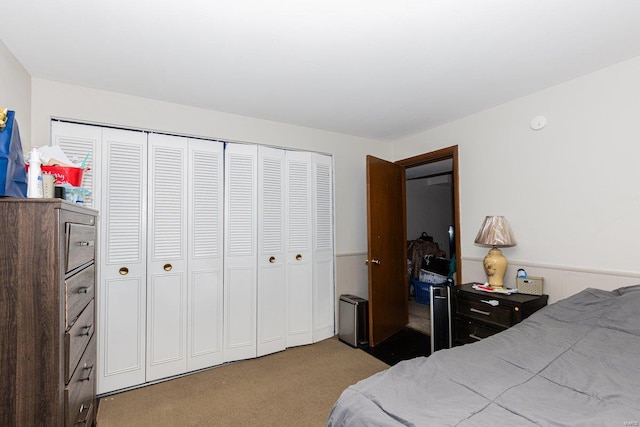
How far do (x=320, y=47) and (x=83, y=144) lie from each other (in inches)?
78.1

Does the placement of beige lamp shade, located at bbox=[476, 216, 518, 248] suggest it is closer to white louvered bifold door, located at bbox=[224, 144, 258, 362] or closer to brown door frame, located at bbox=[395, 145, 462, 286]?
brown door frame, located at bbox=[395, 145, 462, 286]

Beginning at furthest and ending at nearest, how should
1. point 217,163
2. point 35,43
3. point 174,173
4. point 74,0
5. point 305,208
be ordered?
1. point 305,208
2. point 217,163
3. point 174,173
4. point 35,43
5. point 74,0

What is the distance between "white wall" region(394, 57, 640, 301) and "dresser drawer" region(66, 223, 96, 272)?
3.19 m

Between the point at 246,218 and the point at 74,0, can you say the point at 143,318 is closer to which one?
the point at 246,218

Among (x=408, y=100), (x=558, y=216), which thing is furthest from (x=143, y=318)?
(x=558, y=216)

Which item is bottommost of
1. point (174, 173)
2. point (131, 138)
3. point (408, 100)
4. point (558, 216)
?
point (558, 216)

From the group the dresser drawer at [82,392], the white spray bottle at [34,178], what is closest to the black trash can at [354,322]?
the dresser drawer at [82,392]

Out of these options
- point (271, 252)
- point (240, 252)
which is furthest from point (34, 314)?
point (271, 252)

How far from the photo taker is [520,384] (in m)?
1.23

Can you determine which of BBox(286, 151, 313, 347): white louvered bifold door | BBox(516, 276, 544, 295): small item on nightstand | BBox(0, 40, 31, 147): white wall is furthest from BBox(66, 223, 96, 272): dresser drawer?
BBox(516, 276, 544, 295): small item on nightstand

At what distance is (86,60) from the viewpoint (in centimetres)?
211

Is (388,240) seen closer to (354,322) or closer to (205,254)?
(354,322)

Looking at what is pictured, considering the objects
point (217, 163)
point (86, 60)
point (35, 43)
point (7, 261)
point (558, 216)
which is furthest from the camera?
point (217, 163)

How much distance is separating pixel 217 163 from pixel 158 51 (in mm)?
1150
